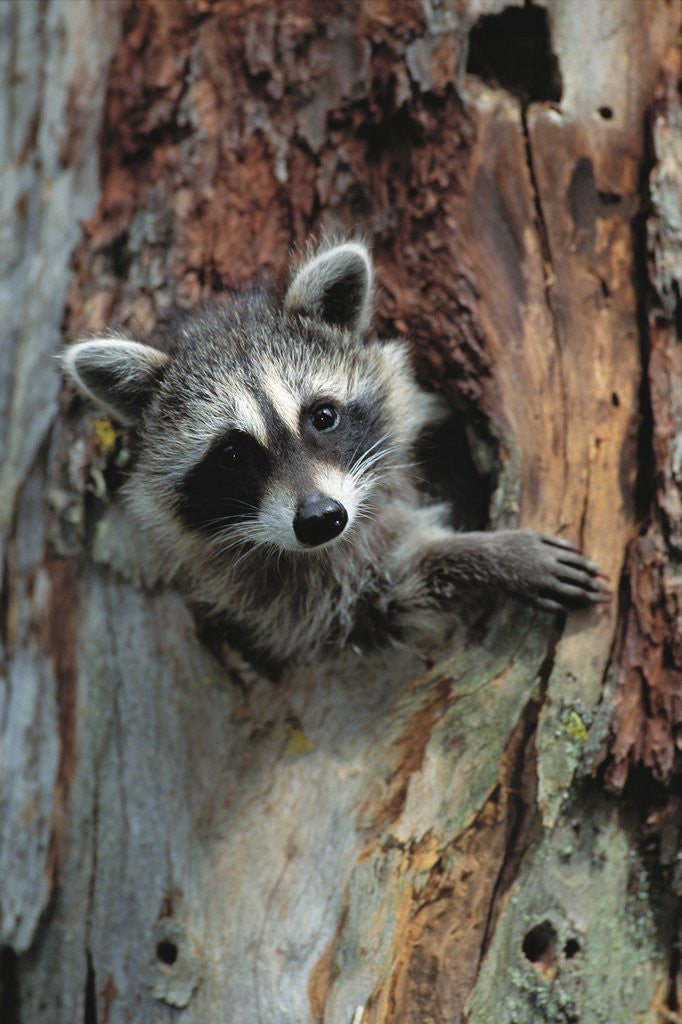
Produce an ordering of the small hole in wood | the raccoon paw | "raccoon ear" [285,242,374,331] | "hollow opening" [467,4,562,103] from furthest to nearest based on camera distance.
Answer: "hollow opening" [467,4,562,103] < "raccoon ear" [285,242,374,331] < the small hole in wood < the raccoon paw

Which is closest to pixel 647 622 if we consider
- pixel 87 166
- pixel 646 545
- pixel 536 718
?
pixel 646 545

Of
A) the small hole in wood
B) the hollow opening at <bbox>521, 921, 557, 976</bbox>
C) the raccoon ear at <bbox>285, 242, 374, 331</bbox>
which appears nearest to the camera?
the hollow opening at <bbox>521, 921, 557, 976</bbox>

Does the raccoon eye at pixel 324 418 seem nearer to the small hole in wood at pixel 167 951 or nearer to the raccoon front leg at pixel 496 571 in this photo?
the raccoon front leg at pixel 496 571

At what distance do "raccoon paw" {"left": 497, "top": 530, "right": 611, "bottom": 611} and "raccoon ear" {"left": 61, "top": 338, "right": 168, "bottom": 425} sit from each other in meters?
1.03

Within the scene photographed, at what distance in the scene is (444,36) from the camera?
8.87 feet

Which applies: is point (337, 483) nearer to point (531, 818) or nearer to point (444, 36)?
point (531, 818)

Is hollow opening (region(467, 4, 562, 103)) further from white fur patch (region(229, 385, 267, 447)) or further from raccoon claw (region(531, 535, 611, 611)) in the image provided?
raccoon claw (region(531, 535, 611, 611))

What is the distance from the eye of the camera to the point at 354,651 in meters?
2.71

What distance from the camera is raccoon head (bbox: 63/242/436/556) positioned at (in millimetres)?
2494

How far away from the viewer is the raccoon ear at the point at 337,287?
259 cm

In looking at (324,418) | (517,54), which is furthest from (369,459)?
(517,54)

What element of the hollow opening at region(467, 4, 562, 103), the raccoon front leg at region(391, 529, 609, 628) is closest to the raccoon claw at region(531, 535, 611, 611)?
the raccoon front leg at region(391, 529, 609, 628)

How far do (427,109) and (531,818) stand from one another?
1797 millimetres

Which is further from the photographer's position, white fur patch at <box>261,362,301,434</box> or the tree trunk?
white fur patch at <box>261,362,301,434</box>
